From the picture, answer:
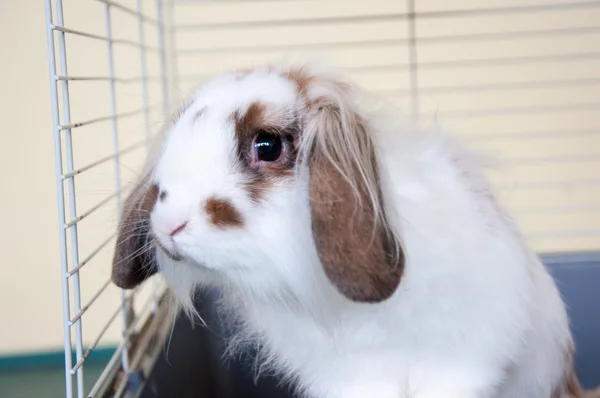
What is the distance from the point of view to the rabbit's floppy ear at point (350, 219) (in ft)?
2.04

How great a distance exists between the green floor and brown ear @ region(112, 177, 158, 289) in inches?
34.0

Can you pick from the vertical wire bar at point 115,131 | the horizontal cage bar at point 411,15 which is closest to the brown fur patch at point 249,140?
the vertical wire bar at point 115,131

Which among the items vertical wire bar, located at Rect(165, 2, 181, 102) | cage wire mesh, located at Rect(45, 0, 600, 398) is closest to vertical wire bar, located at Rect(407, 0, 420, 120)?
cage wire mesh, located at Rect(45, 0, 600, 398)

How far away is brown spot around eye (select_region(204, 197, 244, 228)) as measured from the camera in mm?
622

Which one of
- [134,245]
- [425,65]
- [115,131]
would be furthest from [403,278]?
[425,65]

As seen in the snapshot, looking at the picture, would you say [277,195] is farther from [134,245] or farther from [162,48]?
[162,48]

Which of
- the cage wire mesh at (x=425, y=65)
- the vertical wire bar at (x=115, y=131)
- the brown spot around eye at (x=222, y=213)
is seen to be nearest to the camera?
the brown spot around eye at (x=222, y=213)

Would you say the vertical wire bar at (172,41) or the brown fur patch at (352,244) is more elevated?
the vertical wire bar at (172,41)

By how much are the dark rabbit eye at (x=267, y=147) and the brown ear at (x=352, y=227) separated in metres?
0.05

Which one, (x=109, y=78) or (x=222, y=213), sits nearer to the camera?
(x=222, y=213)

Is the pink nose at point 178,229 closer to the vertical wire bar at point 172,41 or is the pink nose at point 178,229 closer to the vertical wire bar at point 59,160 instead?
the vertical wire bar at point 59,160

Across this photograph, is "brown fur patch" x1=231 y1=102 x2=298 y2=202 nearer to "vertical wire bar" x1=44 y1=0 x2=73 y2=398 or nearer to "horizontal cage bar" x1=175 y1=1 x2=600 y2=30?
"vertical wire bar" x1=44 y1=0 x2=73 y2=398

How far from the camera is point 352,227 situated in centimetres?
62

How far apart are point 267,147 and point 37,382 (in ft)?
4.28
